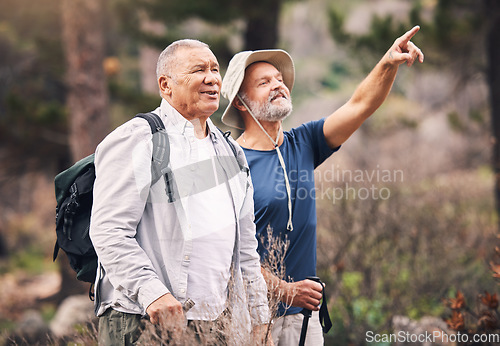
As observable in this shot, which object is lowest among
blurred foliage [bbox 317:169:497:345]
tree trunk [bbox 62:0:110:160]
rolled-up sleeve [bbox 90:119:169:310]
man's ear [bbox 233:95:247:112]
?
blurred foliage [bbox 317:169:497:345]

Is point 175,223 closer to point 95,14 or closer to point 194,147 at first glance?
point 194,147

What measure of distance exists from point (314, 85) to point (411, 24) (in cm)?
2584

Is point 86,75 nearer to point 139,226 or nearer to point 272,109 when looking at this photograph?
point 272,109

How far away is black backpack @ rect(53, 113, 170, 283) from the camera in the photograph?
2.34 metres

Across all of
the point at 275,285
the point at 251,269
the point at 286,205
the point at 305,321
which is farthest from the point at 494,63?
the point at 251,269

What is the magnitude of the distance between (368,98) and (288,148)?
51cm

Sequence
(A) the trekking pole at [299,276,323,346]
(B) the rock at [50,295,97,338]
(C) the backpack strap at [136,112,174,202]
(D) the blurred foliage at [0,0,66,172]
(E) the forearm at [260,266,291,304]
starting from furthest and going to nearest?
(D) the blurred foliage at [0,0,66,172] < (B) the rock at [50,295,97,338] < (A) the trekking pole at [299,276,323,346] < (E) the forearm at [260,266,291,304] < (C) the backpack strap at [136,112,174,202]

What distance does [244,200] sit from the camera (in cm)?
266

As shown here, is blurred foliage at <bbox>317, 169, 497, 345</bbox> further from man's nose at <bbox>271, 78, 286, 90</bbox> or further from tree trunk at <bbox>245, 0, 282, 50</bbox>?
man's nose at <bbox>271, 78, 286, 90</bbox>

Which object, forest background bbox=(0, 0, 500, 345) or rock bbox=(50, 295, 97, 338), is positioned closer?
forest background bbox=(0, 0, 500, 345)

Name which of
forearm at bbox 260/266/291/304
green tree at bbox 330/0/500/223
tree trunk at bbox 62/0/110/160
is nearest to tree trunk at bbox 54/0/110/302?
tree trunk at bbox 62/0/110/160

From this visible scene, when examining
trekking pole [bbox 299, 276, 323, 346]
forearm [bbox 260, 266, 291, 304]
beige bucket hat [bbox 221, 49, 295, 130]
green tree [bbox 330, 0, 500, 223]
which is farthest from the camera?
green tree [bbox 330, 0, 500, 223]

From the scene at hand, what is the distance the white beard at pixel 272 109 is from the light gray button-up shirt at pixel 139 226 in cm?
71

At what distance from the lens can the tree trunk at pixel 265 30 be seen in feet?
24.6
